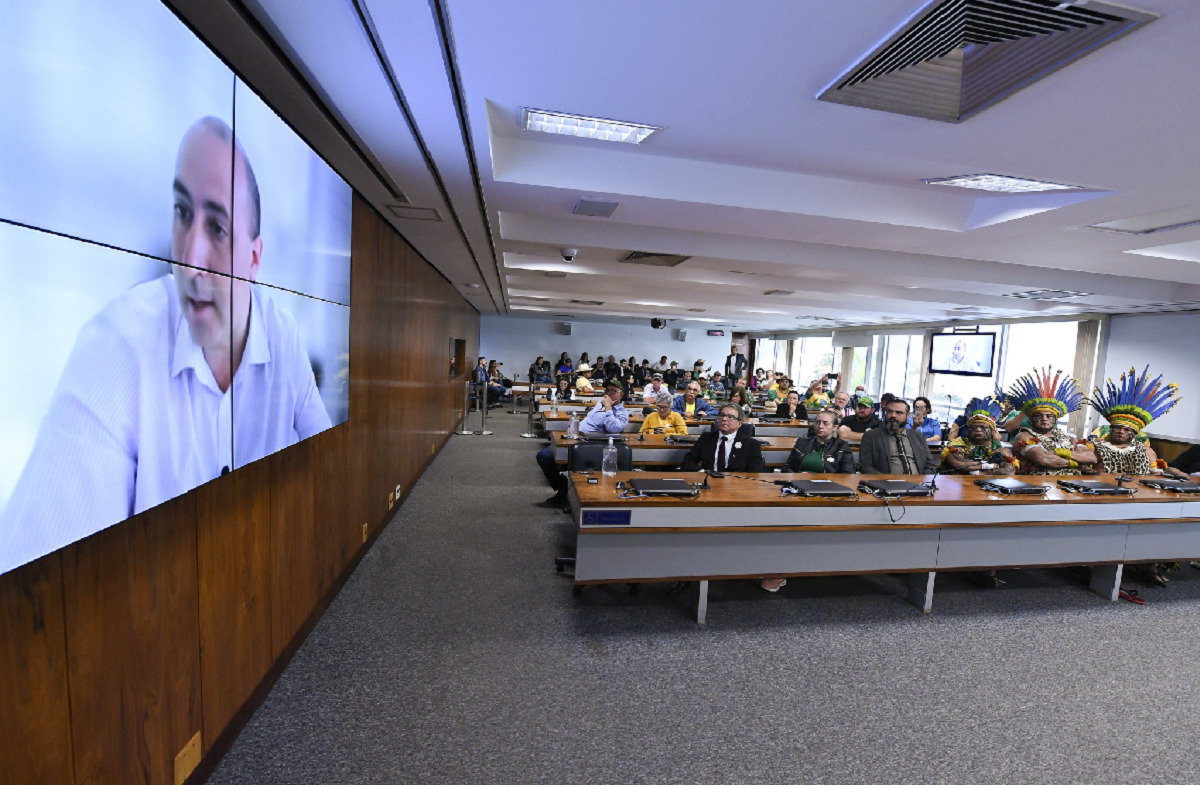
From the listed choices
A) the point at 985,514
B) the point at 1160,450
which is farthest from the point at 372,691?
the point at 1160,450

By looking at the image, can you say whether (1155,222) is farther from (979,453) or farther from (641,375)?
(641,375)

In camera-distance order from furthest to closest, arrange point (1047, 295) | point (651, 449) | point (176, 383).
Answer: point (1047, 295)
point (651, 449)
point (176, 383)

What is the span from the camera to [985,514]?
3.69 meters

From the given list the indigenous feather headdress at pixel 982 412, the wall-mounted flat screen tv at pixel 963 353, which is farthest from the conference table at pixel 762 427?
the wall-mounted flat screen tv at pixel 963 353

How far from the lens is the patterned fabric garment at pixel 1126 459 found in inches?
197

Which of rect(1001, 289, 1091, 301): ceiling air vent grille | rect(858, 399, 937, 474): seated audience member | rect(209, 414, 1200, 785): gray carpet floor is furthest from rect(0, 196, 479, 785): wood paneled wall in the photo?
rect(1001, 289, 1091, 301): ceiling air vent grille

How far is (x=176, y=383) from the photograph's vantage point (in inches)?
58.6

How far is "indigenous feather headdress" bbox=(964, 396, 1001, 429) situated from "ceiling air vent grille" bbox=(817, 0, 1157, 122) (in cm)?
323

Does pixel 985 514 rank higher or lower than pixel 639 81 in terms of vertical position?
lower

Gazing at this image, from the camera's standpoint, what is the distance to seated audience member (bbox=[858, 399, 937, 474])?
4758mm

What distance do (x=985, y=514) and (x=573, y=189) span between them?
3377 millimetres

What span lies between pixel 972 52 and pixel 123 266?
2.84m

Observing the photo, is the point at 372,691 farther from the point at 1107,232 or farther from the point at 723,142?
the point at 1107,232

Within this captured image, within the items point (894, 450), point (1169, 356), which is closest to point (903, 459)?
point (894, 450)
